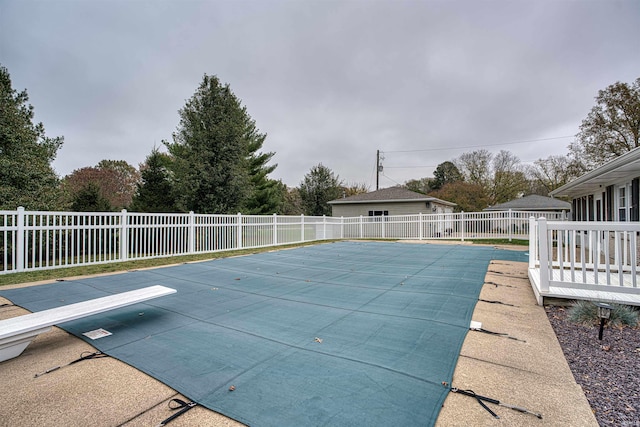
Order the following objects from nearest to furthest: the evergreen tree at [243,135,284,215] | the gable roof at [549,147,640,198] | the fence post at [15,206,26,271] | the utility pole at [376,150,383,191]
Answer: the gable roof at [549,147,640,198] → the fence post at [15,206,26,271] → the evergreen tree at [243,135,284,215] → the utility pole at [376,150,383,191]

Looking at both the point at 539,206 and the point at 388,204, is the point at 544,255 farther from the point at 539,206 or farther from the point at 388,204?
the point at 539,206

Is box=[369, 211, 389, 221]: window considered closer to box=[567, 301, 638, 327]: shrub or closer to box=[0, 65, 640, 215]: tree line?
box=[0, 65, 640, 215]: tree line

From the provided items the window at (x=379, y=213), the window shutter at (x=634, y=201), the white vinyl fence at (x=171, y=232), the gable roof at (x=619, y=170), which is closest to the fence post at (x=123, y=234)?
the white vinyl fence at (x=171, y=232)

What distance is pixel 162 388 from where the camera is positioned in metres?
2.04

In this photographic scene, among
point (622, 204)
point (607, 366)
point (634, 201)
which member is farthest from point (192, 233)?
point (622, 204)

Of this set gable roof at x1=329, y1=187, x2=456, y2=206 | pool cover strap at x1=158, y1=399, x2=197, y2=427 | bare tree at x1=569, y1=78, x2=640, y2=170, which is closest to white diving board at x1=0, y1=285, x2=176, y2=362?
pool cover strap at x1=158, y1=399, x2=197, y2=427

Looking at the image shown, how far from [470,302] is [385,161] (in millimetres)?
27556

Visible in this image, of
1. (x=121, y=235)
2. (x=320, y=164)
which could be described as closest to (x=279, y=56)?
(x=121, y=235)

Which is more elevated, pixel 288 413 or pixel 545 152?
pixel 545 152

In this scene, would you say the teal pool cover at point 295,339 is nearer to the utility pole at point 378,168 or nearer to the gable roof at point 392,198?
the gable roof at point 392,198

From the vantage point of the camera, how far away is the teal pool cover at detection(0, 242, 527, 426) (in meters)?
1.86

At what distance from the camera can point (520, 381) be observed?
84.8 inches

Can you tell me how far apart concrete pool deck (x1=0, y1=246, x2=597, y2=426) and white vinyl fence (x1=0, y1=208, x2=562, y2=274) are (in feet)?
15.5

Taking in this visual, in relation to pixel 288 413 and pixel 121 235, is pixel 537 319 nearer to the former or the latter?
pixel 288 413
